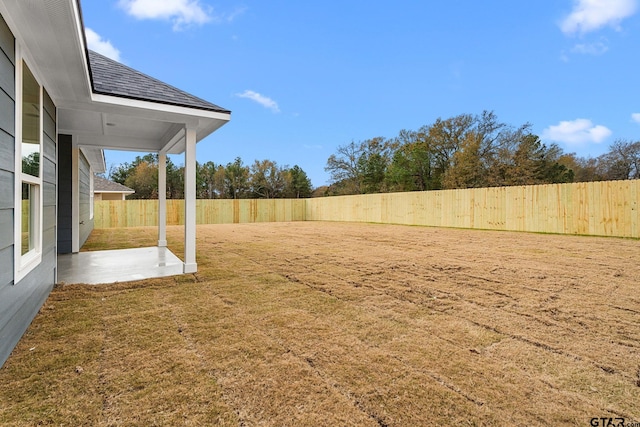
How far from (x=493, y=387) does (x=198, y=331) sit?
2014mm

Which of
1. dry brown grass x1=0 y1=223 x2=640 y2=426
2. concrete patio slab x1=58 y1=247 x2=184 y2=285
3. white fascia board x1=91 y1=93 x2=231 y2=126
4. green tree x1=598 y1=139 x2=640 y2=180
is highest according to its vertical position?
green tree x1=598 y1=139 x2=640 y2=180

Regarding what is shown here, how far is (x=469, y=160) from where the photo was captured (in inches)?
726

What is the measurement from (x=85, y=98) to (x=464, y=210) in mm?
11985

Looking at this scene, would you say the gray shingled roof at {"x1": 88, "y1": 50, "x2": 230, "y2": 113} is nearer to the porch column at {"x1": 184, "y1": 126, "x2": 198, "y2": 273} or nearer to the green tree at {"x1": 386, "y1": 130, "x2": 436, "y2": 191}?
the porch column at {"x1": 184, "y1": 126, "x2": 198, "y2": 273}

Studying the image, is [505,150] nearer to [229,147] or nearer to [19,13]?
[19,13]

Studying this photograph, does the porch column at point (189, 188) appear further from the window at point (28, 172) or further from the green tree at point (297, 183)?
the green tree at point (297, 183)

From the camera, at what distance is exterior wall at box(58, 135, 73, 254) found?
6273 millimetres

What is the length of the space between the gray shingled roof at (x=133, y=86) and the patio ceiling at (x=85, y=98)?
1 cm

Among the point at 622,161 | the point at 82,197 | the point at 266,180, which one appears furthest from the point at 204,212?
the point at 622,161

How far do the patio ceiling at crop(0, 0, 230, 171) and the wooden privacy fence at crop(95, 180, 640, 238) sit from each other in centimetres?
996

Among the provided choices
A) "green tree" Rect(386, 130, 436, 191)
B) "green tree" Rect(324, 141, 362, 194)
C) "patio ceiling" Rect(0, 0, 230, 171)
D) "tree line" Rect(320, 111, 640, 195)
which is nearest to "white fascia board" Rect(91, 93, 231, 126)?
"patio ceiling" Rect(0, 0, 230, 171)

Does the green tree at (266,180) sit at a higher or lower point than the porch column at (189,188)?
higher

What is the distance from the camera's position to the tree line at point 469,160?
16.3 m

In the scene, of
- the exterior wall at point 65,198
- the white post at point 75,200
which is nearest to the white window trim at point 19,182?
the exterior wall at point 65,198
